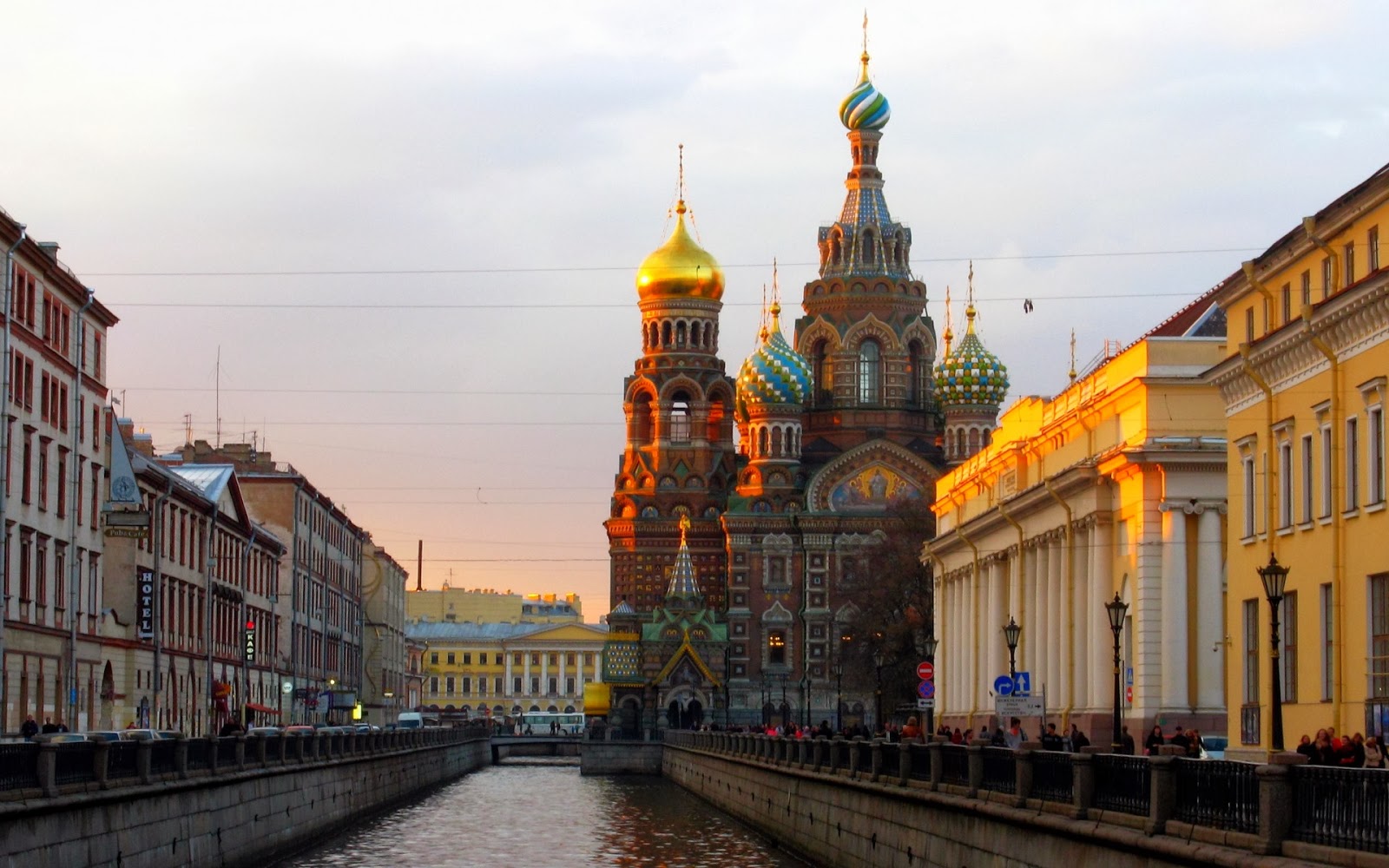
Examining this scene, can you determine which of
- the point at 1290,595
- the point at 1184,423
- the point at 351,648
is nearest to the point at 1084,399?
the point at 1184,423

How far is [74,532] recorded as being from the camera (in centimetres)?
5922

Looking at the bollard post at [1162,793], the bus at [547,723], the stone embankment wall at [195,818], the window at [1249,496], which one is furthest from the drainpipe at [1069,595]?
the bus at [547,723]

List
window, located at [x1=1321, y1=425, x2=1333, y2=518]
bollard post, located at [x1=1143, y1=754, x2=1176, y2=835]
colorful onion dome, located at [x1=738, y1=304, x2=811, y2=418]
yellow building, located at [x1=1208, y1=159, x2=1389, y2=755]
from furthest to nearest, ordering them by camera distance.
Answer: colorful onion dome, located at [x1=738, y1=304, x2=811, y2=418], window, located at [x1=1321, y1=425, x2=1333, y2=518], yellow building, located at [x1=1208, y1=159, x2=1389, y2=755], bollard post, located at [x1=1143, y1=754, x2=1176, y2=835]

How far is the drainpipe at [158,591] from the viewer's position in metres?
66.8

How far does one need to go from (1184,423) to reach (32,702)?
26.5m

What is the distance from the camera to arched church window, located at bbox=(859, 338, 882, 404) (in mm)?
151500

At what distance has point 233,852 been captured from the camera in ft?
136

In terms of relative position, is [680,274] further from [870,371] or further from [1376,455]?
[1376,455]

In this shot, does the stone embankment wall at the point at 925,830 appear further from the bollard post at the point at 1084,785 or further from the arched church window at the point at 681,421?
the arched church window at the point at 681,421

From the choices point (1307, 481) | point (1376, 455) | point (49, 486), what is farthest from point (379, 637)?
point (1376, 455)

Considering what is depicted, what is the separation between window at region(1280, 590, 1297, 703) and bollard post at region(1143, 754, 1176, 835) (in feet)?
54.9

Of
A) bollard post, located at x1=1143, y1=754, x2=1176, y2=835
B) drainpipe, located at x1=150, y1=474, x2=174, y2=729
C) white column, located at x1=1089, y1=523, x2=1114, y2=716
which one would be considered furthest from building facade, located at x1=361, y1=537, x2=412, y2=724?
bollard post, located at x1=1143, y1=754, x2=1176, y2=835

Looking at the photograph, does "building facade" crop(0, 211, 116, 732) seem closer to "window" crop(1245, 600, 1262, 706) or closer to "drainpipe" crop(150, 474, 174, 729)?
"drainpipe" crop(150, 474, 174, 729)

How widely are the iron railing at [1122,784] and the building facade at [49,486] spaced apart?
3055 centimetres
